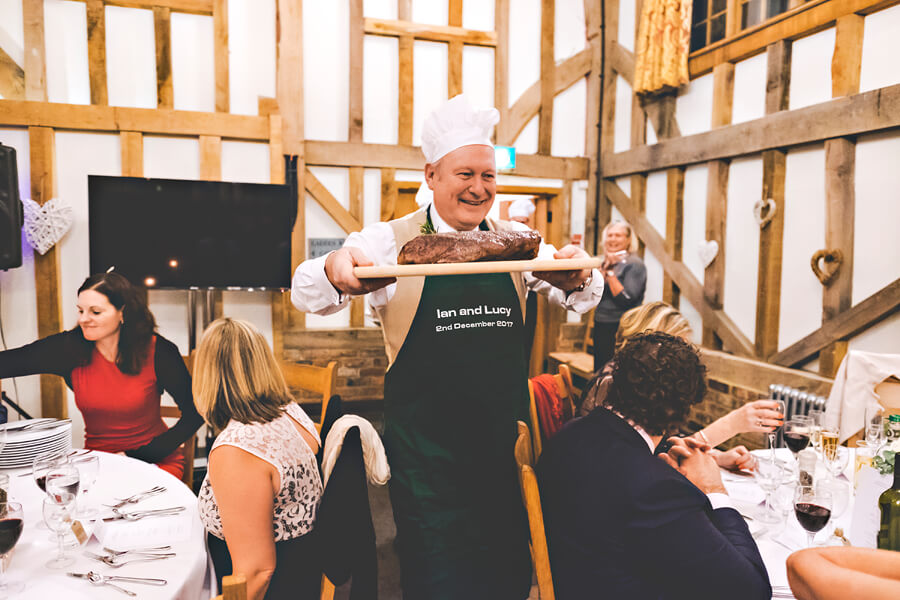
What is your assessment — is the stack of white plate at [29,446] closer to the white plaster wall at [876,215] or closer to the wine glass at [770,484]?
the wine glass at [770,484]

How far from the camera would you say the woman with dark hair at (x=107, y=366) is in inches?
98.5

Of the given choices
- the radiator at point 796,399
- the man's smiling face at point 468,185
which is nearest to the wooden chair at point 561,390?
the man's smiling face at point 468,185

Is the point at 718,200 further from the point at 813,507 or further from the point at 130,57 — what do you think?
the point at 130,57

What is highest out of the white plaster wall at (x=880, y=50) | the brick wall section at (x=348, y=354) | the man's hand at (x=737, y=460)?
the white plaster wall at (x=880, y=50)

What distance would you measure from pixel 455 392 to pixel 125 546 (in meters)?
0.96

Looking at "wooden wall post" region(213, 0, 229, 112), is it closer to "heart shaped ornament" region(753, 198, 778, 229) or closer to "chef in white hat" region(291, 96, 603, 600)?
"chef in white hat" region(291, 96, 603, 600)

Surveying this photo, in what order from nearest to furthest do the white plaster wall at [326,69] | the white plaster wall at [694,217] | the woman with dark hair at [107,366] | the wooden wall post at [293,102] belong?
the woman with dark hair at [107,366], the white plaster wall at [694,217], the wooden wall post at [293,102], the white plaster wall at [326,69]

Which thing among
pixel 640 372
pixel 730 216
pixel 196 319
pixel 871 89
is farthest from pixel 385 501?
pixel 871 89

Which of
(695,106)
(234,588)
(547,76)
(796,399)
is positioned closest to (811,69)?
(695,106)

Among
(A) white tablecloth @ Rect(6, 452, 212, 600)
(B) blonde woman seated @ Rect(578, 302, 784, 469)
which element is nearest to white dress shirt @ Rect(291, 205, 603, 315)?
(B) blonde woman seated @ Rect(578, 302, 784, 469)

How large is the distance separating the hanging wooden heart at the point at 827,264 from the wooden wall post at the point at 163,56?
506 centimetres

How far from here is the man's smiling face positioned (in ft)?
4.77

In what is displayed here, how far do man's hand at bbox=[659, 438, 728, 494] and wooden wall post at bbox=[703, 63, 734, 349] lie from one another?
331cm

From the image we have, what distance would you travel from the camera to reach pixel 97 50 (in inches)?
173
